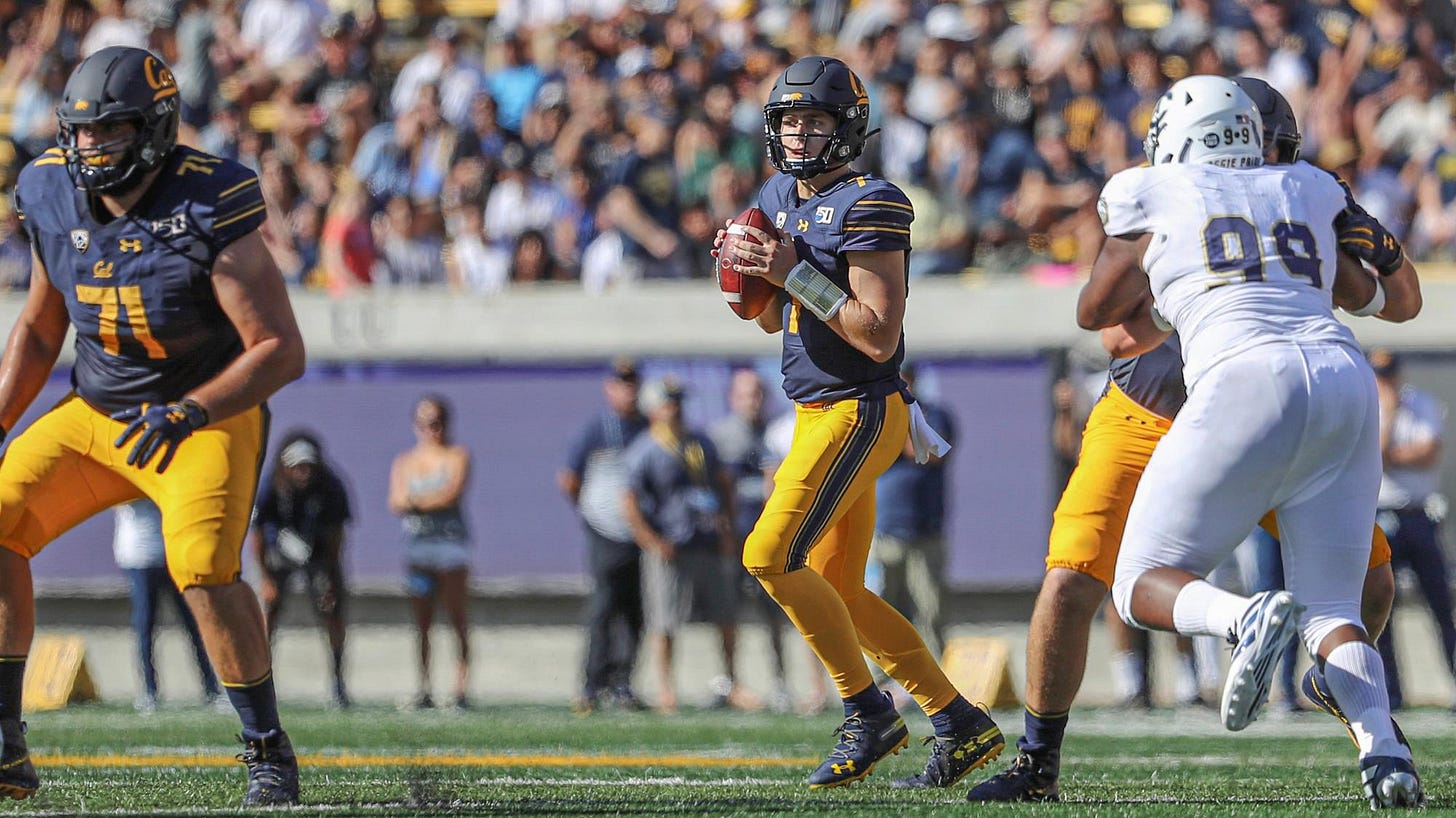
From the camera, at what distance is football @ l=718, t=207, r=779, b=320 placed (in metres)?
5.48

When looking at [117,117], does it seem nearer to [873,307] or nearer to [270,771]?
[270,771]

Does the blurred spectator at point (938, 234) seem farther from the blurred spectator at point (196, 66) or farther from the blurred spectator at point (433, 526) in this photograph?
the blurred spectator at point (196, 66)

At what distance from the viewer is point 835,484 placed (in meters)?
5.48

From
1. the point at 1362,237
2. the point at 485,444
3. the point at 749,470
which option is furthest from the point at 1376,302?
the point at 485,444

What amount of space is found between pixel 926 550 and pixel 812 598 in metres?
5.94

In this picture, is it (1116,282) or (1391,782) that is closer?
(1391,782)

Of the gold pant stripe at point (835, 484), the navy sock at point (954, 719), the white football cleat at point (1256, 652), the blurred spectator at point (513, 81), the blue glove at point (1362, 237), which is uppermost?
the blurred spectator at point (513, 81)

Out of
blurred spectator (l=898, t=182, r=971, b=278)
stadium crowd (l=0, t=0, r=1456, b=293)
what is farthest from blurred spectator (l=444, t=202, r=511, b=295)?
blurred spectator (l=898, t=182, r=971, b=278)

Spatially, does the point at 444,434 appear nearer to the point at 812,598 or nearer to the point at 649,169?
the point at 649,169

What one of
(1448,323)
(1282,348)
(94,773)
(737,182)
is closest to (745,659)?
(737,182)

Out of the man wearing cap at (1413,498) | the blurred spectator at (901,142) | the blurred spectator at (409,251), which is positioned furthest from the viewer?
the blurred spectator at (409,251)

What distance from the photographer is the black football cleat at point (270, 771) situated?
5.03 m

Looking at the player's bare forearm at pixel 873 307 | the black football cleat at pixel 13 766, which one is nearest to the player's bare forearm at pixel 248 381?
the black football cleat at pixel 13 766

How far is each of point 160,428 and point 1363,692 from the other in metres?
2.91
